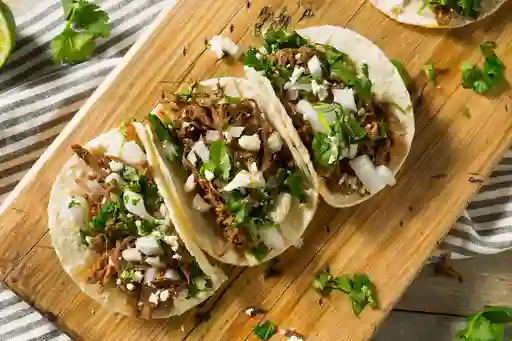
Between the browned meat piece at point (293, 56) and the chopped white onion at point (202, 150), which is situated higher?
the browned meat piece at point (293, 56)

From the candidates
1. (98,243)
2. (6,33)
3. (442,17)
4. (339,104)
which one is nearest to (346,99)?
(339,104)

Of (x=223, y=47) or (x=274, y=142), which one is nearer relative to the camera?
(x=274, y=142)

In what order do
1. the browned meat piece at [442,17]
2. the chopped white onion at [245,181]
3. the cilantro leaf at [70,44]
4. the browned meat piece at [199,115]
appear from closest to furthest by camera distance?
the chopped white onion at [245,181] < the browned meat piece at [199,115] < the browned meat piece at [442,17] < the cilantro leaf at [70,44]

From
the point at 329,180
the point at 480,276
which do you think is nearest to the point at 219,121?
the point at 329,180

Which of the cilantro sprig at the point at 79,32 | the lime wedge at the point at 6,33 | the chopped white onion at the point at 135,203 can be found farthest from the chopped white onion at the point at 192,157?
the lime wedge at the point at 6,33

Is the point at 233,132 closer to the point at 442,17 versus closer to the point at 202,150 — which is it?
the point at 202,150

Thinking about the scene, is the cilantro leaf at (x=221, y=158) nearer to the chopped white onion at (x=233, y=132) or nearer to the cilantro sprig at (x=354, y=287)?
the chopped white onion at (x=233, y=132)

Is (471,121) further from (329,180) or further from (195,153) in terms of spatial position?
(195,153)
